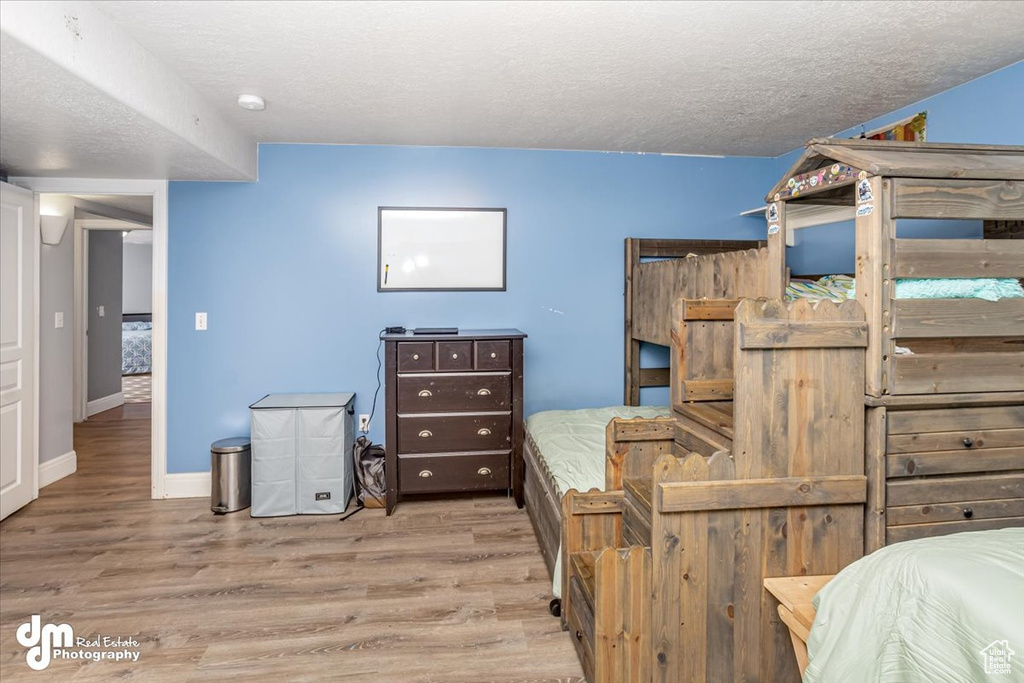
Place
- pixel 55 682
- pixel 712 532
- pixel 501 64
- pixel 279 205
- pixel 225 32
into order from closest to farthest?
pixel 712 532 → pixel 55 682 → pixel 225 32 → pixel 501 64 → pixel 279 205

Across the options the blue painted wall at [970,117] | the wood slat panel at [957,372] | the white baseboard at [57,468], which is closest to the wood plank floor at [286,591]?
the white baseboard at [57,468]

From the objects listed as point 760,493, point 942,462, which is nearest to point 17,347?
point 760,493

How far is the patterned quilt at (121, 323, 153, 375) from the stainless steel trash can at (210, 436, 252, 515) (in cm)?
692

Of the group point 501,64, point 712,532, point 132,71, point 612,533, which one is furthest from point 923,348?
point 132,71

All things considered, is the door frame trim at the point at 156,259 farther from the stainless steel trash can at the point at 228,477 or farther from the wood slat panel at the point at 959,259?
the wood slat panel at the point at 959,259

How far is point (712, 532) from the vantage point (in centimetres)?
162

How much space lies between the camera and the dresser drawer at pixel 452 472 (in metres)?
3.36

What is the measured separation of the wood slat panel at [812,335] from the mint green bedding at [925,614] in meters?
0.54

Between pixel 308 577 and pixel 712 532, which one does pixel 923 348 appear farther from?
pixel 308 577

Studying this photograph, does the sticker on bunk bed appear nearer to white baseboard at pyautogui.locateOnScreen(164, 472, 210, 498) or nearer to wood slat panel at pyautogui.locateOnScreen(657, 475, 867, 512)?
wood slat panel at pyautogui.locateOnScreen(657, 475, 867, 512)

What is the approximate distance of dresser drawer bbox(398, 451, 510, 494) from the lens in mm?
3357

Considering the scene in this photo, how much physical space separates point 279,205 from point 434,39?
1.96 m

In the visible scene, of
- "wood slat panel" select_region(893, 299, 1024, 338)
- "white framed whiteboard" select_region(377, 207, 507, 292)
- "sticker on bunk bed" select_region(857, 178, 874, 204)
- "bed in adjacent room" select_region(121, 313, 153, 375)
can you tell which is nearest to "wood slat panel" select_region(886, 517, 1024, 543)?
"wood slat panel" select_region(893, 299, 1024, 338)

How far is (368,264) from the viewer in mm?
3752
